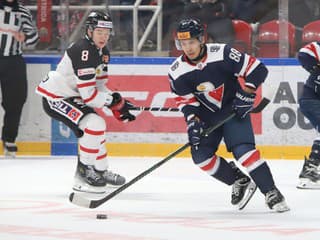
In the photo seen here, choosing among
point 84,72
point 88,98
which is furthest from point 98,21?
point 88,98

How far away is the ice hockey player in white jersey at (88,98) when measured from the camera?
6496 mm

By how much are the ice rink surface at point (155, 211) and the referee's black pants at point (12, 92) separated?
73 cm

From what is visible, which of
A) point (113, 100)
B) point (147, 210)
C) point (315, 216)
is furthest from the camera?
point (113, 100)

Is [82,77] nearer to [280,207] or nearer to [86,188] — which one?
[86,188]

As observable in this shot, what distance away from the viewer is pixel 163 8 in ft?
29.3

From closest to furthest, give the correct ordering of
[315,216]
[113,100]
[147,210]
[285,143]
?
[315,216] < [147,210] < [113,100] < [285,143]

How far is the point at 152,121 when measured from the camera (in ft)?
28.5

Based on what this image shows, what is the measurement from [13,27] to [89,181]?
8.48ft

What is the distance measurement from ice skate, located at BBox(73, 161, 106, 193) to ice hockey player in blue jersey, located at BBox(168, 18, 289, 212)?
1.02 metres

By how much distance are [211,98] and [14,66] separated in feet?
11.0

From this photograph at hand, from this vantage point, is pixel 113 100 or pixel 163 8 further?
pixel 163 8

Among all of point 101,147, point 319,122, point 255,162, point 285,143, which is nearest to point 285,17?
point 285,143

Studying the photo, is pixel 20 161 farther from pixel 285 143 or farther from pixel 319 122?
pixel 319 122

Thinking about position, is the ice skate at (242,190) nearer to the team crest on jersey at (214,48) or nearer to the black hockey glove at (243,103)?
the black hockey glove at (243,103)
